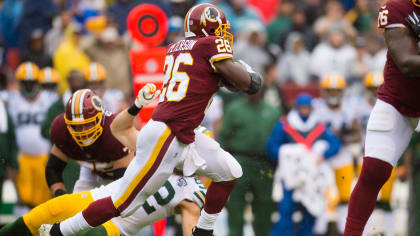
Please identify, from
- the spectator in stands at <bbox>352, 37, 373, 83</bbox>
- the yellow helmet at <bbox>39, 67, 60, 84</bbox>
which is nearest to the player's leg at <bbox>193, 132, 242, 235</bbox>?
the yellow helmet at <bbox>39, 67, 60, 84</bbox>

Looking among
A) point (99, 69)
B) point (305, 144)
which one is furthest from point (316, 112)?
point (99, 69)

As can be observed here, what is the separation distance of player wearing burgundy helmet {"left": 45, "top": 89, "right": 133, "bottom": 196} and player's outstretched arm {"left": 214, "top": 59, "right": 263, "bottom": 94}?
142 cm

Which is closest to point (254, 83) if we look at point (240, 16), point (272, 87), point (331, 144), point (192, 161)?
point (192, 161)

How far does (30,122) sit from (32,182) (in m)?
0.79

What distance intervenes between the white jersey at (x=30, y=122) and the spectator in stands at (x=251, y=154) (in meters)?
2.44

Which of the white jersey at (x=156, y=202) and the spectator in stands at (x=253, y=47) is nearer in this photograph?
the white jersey at (x=156, y=202)

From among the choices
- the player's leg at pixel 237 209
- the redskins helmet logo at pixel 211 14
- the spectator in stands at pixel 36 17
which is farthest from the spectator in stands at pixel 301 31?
the redskins helmet logo at pixel 211 14

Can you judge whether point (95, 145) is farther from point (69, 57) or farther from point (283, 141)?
point (69, 57)

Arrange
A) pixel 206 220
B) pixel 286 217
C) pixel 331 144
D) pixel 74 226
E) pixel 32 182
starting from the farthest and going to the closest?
pixel 32 182 < pixel 331 144 < pixel 286 217 < pixel 206 220 < pixel 74 226

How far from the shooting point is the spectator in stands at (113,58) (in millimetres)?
12273

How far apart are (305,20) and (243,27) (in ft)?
4.87

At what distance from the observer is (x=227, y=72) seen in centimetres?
613

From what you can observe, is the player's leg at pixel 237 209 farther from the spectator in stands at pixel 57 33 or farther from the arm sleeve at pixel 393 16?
the spectator in stands at pixel 57 33

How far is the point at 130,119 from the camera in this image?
6.78 meters
